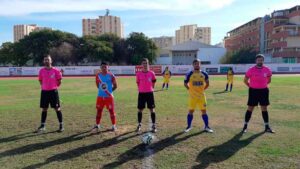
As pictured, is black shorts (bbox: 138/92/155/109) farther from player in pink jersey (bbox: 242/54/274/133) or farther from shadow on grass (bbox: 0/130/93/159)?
player in pink jersey (bbox: 242/54/274/133)

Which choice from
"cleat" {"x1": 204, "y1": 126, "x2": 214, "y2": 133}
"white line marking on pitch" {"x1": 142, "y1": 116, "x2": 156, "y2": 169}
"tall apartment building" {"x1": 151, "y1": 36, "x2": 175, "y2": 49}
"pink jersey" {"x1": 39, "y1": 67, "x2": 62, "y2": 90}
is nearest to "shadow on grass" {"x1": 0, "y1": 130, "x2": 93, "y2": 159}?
"pink jersey" {"x1": 39, "y1": 67, "x2": 62, "y2": 90}

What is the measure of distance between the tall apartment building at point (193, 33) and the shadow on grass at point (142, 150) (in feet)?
502

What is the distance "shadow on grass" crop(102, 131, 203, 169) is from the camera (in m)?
6.24

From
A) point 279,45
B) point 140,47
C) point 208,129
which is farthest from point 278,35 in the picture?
point 208,129

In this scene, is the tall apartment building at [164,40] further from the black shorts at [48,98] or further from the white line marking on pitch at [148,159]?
the white line marking on pitch at [148,159]

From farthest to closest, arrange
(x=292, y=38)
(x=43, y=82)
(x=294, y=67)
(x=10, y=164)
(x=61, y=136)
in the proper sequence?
(x=292, y=38) < (x=294, y=67) < (x=43, y=82) < (x=61, y=136) < (x=10, y=164)

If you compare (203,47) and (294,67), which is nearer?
(294,67)

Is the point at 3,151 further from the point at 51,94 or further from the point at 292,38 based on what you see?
the point at 292,38

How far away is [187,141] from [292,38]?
72.3 m

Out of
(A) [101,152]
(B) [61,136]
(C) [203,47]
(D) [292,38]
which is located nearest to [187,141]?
(A) [101,152]

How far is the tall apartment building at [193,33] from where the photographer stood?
159450 millimetres

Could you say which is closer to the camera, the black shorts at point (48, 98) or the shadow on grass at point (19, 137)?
the shadow on grass at point (19, 137)

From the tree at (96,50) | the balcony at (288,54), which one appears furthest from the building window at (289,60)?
the tree at (96,50)

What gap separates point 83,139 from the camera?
8.05 metres
